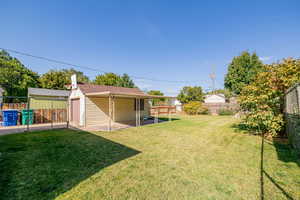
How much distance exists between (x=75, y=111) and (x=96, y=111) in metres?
1.91

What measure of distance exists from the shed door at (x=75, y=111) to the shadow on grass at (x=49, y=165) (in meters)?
4.87

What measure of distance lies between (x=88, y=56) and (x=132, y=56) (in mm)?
5325

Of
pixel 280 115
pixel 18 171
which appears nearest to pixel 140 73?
pixel 280 115

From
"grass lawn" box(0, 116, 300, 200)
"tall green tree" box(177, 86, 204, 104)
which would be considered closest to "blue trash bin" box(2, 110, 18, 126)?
"grass lawn" box(0, 116, 300, 200)

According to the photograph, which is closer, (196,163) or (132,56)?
(196,163)

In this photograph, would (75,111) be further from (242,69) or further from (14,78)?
(242,69)

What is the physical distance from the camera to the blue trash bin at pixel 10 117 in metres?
8.51

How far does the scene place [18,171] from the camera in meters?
2.88

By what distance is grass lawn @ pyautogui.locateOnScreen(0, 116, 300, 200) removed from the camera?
7.14 ft

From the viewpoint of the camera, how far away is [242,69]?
16047 mm

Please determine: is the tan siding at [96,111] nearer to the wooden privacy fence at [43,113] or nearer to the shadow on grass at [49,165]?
the wooden privacy fence at [43,113]

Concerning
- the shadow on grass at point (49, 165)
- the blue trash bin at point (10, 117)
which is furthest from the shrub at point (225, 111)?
the blue trash bin at point (10, 117)

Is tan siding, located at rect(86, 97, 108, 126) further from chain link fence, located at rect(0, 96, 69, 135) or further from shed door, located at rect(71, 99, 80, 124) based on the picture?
chain link fence, located at rect(0, 96, 69, 135)

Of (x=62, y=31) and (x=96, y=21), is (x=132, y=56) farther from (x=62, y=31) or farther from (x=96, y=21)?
(x=62, y=31)
